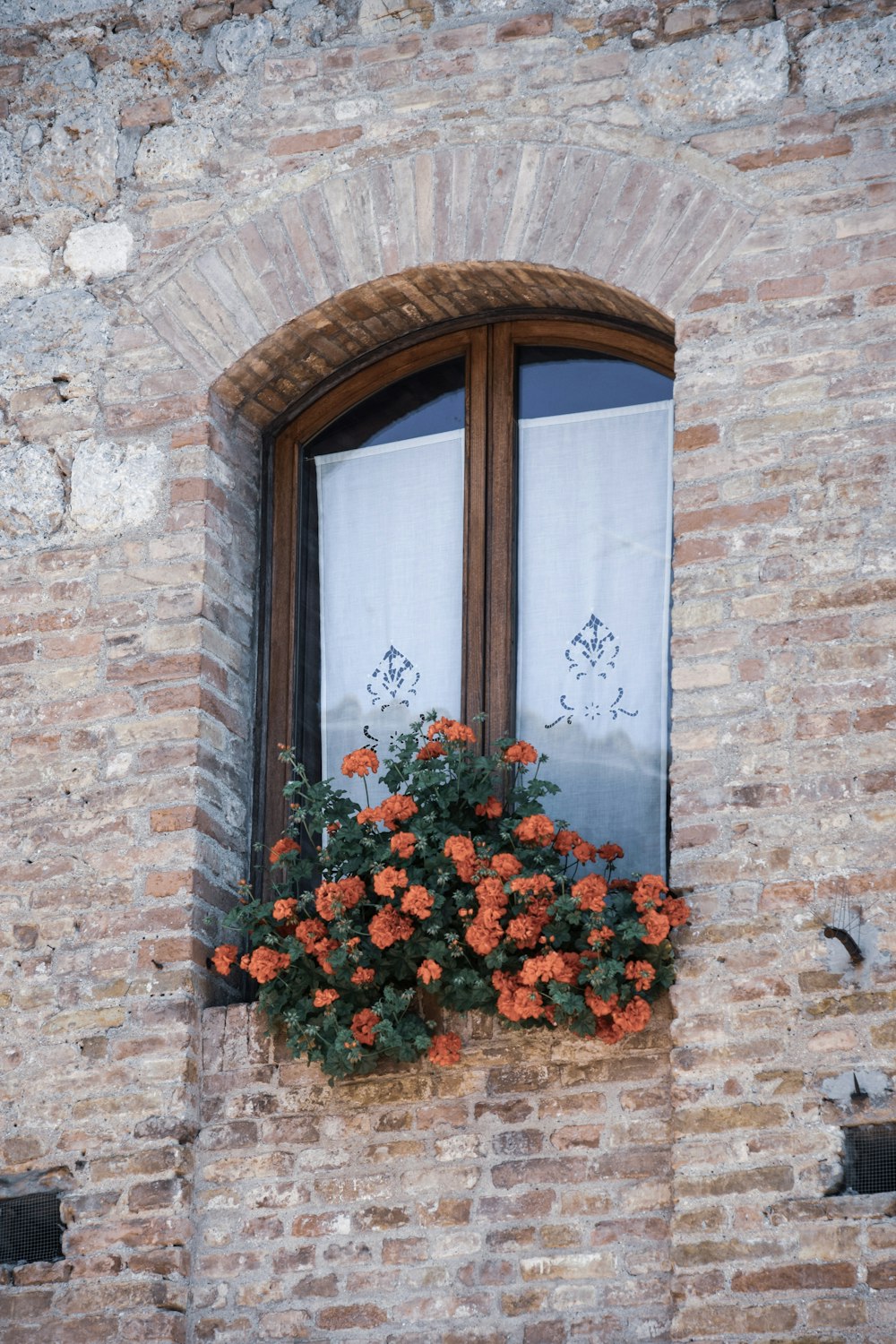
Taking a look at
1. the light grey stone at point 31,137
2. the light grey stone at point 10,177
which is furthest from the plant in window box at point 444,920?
the light grey stone at point 31,137

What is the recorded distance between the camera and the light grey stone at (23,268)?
242 inches

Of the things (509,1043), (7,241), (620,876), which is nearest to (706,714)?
(620,876)

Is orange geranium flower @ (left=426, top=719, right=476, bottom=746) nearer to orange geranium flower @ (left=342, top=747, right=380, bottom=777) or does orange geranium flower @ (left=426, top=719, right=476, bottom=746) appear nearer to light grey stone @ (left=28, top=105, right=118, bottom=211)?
orange geranium flower @ (left=342, top=747, right=380, bottom=777)

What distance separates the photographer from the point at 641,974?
4742mm

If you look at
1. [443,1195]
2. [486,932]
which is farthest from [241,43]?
[443,1195]

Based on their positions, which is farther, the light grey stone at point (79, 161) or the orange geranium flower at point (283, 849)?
the light grey stone at point (79, 161)

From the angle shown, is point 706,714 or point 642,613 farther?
point 642,613

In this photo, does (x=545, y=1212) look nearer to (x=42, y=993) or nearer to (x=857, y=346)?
(x=42, y=993)

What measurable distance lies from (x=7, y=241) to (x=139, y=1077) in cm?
260

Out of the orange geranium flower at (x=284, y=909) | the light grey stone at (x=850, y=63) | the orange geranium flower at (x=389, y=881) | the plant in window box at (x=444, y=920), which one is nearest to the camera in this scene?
the plant in window box at (x=444, y=920)

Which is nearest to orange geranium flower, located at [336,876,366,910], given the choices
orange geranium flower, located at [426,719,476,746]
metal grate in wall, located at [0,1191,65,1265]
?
orange geranium flower, located at [426,719,476,746]

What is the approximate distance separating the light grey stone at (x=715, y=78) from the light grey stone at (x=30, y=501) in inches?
78.7

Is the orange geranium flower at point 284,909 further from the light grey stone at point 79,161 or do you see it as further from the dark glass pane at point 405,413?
the light grey stone at point 79,161

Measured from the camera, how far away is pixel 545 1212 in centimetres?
485
